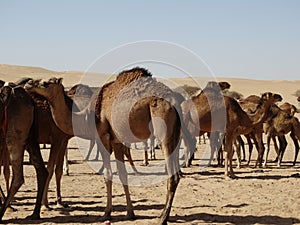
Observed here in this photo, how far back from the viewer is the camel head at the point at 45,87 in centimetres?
822

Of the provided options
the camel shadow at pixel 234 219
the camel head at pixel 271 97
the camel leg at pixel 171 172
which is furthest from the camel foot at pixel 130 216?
the camel head at pixel 271 97

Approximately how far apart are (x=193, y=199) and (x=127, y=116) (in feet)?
10.3

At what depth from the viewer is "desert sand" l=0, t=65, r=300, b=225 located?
873 cm

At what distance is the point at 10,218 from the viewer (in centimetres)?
866

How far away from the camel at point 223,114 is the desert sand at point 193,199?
3.92 feet

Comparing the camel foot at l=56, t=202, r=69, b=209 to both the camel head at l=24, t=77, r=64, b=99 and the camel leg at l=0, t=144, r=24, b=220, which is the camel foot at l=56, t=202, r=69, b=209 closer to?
the camel leg at l=0, t=144, r=24, b=220

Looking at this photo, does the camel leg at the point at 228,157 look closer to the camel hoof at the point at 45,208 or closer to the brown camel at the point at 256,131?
the brown camel at the point at 256,131

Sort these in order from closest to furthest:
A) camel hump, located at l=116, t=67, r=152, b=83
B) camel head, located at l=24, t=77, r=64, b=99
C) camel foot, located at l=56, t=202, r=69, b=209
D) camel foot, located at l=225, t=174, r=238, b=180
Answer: camel head, located at l=24, t=77, r=64, b=99
camel hump, located at l=116, t=67, r=152, b=83
camel foot, located at l=56, t=202, r=69, b=209
camel foot, located at l=225, t=174, r=238, b=180

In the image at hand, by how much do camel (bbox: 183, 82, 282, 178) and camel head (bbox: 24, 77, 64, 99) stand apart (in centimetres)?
670

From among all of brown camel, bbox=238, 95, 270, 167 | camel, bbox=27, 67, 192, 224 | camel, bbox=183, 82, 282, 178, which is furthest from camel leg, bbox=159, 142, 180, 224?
brown camel, bbox=238, 95, 270, 167

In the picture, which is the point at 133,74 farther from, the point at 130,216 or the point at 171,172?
the point at 130,216

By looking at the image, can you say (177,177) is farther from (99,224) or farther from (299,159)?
(299,159)

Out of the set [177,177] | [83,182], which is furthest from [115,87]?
[83,182]

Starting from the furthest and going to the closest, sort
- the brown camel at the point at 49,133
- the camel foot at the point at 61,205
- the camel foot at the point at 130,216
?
the camel foot at the point at 61,205, the brown camel at the point at 49,133, the camel foot at the point at 130,216
